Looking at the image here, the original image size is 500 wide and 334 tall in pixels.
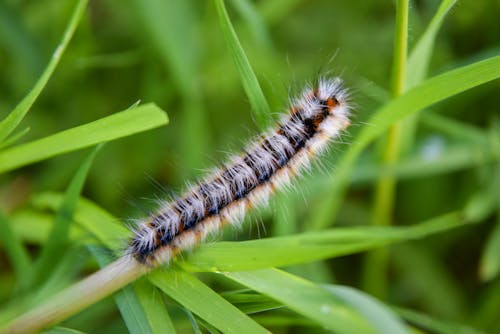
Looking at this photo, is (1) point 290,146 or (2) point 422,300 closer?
(1) point 290,146

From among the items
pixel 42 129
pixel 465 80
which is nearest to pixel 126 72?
pixel 42 129

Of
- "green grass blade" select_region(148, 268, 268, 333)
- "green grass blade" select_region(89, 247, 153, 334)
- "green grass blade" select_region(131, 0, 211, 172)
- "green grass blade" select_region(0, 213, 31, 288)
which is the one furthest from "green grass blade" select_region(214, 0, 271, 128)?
"green grass blade" select_region(131, 0, 211, 172)

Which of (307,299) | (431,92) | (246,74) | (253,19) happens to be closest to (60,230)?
(246,74)

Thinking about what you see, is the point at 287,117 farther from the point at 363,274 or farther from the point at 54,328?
the point at 363,274

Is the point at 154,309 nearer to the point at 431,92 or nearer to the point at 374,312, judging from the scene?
the point at 374,312

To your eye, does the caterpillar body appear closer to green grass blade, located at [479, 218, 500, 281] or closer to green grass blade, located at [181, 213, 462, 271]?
green grass blade, located at [181, 213, 462, 271]

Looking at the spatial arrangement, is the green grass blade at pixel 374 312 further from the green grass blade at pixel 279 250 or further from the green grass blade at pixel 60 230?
the green grass blade at pixel 60 230
